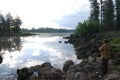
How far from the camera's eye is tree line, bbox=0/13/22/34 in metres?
158

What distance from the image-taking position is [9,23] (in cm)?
16575

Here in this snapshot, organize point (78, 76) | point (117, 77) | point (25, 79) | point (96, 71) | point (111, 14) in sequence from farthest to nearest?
point (111, 14)
point (25, 79)
point (96, 71)
point (78, 76)
point (117, 77)

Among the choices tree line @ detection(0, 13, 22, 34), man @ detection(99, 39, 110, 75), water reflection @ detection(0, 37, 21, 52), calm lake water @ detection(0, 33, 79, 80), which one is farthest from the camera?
tree line @ detection(0, 13, 22, 34)

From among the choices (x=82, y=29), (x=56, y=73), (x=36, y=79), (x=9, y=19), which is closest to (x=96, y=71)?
(x=56, y=73)

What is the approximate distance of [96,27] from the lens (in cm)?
9106

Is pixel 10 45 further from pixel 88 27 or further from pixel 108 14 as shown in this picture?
pixel 108 14

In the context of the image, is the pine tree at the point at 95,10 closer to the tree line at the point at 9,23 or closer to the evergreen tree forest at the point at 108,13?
the evergreen tree forest at the point at 108,13

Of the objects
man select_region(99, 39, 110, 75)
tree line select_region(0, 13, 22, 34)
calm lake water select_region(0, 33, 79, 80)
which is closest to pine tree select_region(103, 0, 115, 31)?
calm lake water select_region(0, 33, 79, 80)

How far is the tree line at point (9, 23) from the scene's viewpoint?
157500 mm

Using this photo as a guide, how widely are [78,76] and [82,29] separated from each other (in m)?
69.2

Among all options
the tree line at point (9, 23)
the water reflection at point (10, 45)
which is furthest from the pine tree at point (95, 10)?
the tree line at point (9, 23)

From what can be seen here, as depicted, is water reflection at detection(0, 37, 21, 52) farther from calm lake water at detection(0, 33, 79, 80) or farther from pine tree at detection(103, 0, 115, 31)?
pine tree at detection(103, 0, 115, 31)

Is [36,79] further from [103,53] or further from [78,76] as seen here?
[103,53]

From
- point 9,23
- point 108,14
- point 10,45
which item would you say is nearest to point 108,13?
point 108,14
